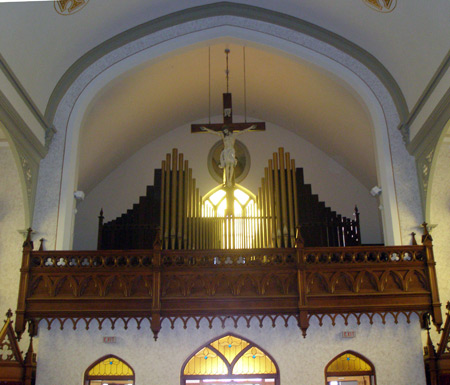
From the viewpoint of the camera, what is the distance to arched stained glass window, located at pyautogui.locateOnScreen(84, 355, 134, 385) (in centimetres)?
973

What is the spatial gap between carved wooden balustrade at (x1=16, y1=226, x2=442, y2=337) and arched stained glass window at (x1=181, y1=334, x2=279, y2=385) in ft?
A: 1.84

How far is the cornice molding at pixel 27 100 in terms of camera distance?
9242mm

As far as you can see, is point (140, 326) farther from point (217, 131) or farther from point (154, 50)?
point (154, 50)

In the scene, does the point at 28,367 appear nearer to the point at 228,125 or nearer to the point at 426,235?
the point at 228,125

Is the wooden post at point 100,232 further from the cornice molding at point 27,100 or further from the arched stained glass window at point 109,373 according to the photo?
the arched stained glass window at point 109,373

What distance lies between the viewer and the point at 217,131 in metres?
12.3

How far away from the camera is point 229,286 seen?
9586 mm

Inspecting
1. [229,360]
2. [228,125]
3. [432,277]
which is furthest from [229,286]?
[228,125]

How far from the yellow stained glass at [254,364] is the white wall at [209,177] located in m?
5.24

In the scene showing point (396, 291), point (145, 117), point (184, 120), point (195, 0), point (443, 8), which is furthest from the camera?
point (184, 120)

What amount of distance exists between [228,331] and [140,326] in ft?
4.58

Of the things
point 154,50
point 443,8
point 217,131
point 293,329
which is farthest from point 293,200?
point 443,8

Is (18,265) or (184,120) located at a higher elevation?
(184,120)

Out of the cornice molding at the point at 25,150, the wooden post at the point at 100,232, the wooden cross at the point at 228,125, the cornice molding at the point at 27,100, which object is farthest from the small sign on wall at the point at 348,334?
the cornice molding at the point at 27,100
